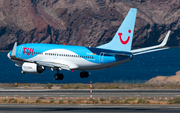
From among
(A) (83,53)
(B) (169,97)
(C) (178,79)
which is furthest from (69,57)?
(C) (178,79)

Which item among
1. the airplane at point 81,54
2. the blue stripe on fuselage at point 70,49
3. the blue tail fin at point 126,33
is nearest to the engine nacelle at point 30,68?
the airplane at point 81,54

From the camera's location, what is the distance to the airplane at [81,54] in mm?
73812

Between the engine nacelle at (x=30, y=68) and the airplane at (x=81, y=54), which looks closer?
the airplane at (x=81, y=54)

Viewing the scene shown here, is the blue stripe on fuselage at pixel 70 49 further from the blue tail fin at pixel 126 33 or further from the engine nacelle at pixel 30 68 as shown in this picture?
the engine nacelle at pixel 30 68

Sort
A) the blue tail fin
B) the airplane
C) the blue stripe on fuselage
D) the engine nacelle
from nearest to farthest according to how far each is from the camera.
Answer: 1. the airplane
2. the blue tail fin
3. the blue stripe on fuselage
4. the engine nacelle

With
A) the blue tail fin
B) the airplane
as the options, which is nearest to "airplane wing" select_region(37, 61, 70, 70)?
the airplane

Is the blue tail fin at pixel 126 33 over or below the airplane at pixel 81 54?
over

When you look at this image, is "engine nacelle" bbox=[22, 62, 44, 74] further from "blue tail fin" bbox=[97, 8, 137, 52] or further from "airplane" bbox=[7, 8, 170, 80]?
"blue tail fin" bbox=[97, 8, 137, 52]

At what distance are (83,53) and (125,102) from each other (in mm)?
13279

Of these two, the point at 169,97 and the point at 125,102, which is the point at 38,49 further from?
the point at 169,97

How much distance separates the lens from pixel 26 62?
79.7 meters

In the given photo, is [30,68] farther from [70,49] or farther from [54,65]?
[70,49]

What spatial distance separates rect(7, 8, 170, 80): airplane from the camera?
7381 centimetres

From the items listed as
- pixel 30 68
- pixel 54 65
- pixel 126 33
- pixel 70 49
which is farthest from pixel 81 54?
pixel 30 68
